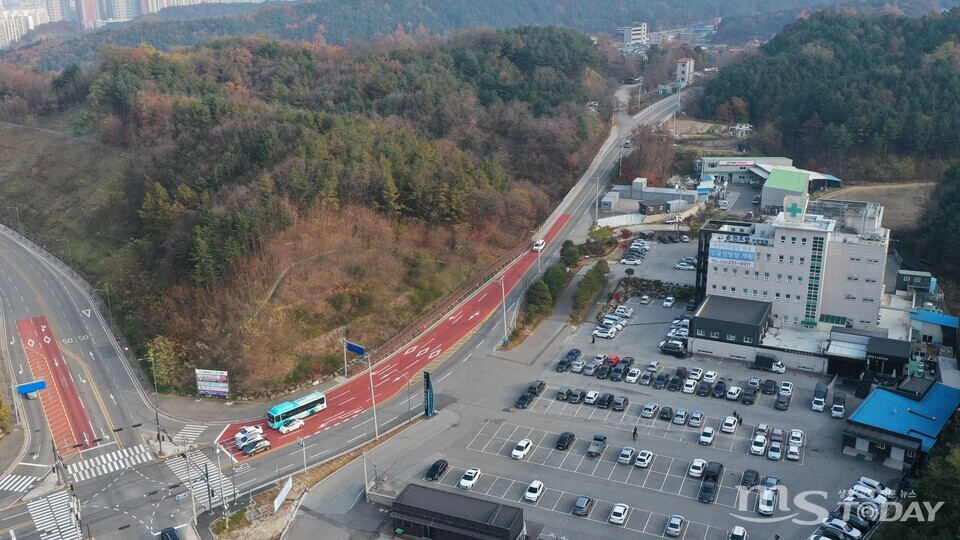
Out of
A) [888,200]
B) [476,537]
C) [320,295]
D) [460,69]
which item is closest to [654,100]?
[460,69]

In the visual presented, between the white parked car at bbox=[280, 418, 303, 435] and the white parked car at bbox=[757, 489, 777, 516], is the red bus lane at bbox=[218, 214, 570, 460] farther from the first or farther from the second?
the white parked car at bbox=[757, 489, 777, 516]

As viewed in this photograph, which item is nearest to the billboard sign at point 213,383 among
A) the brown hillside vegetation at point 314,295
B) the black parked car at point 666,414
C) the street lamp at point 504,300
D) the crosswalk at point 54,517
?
the brown hillside vegetation at point 314,295

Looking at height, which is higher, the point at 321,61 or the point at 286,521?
the point at 321,61

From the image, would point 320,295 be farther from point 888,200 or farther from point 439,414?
point 888,200

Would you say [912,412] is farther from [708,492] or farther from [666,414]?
[708,492]

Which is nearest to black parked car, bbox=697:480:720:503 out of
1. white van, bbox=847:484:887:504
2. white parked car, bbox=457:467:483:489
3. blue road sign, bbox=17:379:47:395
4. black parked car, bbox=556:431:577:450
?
white van, bbox=847:484:887:504

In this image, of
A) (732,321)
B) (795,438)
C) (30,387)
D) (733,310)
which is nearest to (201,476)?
(30,387)
